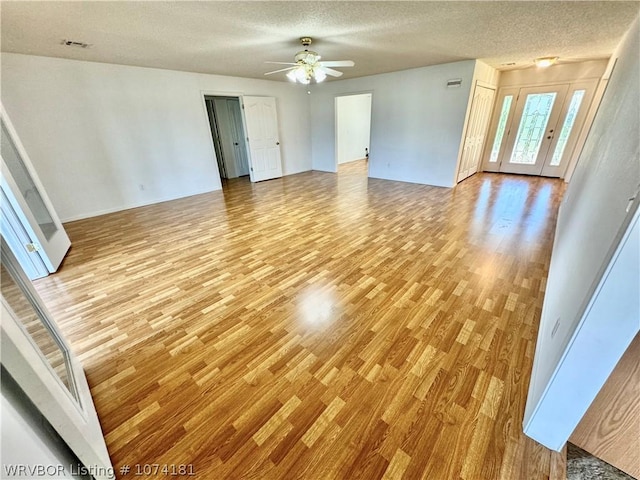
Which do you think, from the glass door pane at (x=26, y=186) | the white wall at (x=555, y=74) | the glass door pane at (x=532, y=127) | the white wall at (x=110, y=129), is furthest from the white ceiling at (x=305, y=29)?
the glass door pane at (x=532, y=127)

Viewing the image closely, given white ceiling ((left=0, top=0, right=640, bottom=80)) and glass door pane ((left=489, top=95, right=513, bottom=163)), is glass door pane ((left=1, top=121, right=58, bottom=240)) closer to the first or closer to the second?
white ceiling ((left=0, top=0, right=640, bottom=80))

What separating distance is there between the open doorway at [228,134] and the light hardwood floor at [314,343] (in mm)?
3779

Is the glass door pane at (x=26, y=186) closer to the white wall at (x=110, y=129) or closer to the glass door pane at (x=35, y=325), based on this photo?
the white wall at (x=110, y=129)

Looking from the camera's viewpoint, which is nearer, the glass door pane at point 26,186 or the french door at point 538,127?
the glass door pane at point 26,186

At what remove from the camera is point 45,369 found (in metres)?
0.94

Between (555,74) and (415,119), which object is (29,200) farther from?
(555,74)

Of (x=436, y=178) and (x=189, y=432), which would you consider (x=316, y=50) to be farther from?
(x=189, y=432)

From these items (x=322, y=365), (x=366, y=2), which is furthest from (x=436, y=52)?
(x=322, y=365)

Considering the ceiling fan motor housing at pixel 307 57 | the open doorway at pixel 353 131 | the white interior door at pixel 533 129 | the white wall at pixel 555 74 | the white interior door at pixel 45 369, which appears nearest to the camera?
the white interior door at pixel 45 369

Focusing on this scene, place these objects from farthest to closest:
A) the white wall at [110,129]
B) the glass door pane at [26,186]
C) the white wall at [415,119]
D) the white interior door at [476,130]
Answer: the white interior door at [476,130], the white wall at [415,119], the white wall at [110,129], the glass door pane at [26,186]

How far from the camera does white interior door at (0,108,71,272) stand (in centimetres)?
250

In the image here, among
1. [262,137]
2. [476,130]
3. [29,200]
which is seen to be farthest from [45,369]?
[476,130]

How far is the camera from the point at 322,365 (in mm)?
1645

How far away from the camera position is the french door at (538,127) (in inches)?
215
